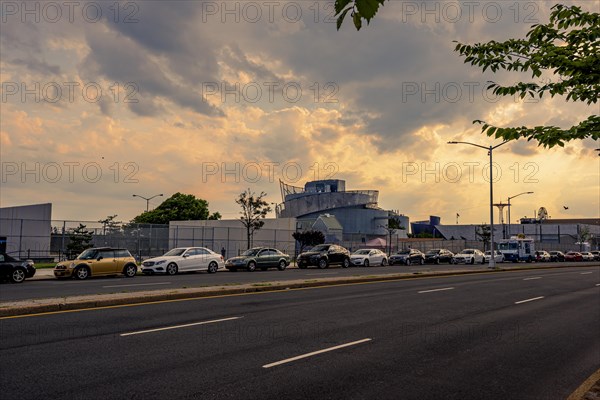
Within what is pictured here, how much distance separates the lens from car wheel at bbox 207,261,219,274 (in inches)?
1197

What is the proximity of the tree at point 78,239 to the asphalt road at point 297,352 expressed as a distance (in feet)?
79.5

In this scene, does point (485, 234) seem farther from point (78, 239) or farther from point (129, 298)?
point (129, 298)

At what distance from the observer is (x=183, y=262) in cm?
2845

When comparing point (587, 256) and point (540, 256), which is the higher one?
point (540, 256)

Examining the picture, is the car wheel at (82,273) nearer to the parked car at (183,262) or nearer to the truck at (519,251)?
the parked car at (183,262)

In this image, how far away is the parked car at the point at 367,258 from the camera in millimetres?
40438

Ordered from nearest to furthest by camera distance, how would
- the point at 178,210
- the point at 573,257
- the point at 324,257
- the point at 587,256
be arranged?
the point at 324,257
the point at 573,257
the point at 587,256
the point at 178,210

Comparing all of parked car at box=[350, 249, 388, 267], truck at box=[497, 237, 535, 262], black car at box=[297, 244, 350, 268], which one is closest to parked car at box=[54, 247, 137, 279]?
black car at box=[297, 244, 350, 268]

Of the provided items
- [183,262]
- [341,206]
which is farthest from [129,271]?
[341,206]

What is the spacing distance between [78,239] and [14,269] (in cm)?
1399

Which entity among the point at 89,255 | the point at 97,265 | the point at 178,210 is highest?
the point at 178,210

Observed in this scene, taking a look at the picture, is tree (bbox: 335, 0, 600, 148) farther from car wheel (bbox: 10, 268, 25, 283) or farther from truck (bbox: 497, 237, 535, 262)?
truck (bbox: 497, 237, 535, 262)

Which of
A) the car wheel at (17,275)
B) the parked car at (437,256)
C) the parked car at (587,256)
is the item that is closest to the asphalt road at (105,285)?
the car wheel at (17,275)

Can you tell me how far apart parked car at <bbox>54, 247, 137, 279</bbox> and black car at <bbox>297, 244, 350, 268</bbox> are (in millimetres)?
14127
